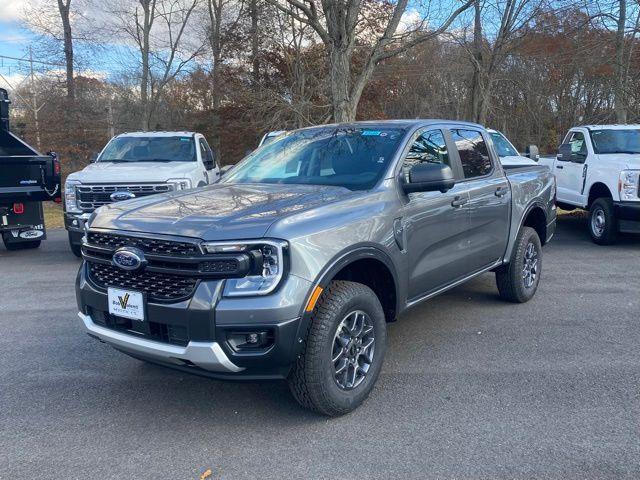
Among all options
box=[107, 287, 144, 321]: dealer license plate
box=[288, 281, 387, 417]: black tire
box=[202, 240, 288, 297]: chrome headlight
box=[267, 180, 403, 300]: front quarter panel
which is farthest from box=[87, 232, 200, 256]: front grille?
box=[288, 281, 387, 417]: black tire

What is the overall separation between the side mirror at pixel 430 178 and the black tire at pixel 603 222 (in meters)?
6.39

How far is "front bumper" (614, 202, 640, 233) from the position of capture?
8773mm

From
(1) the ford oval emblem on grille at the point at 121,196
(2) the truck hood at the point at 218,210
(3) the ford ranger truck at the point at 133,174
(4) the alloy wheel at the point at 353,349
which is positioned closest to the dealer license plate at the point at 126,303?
(2) the truck hood at the point at 218,210

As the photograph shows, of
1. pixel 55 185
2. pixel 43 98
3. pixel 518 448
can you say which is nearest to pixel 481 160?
pixel 518 448

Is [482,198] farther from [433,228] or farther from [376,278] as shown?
[376,278]

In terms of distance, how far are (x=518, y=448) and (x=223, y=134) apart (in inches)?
951

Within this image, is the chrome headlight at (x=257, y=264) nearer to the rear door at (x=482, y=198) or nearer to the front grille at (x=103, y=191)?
the rear door at (x=482, y=198)

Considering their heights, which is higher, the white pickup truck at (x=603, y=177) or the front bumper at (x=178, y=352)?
the white pickup truck at (x=603, y=177)

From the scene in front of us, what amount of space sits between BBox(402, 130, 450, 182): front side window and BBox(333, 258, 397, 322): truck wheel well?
0.74 m

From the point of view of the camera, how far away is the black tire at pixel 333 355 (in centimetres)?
333

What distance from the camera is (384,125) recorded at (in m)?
4.80

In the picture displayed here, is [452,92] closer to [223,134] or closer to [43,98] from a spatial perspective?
[223,134]

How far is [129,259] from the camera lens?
332 centimetres

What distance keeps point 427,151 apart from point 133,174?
5.31 m
